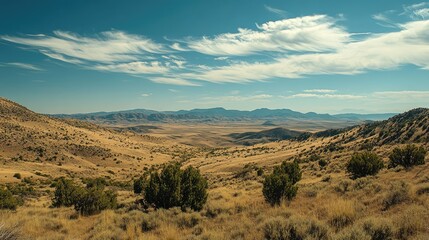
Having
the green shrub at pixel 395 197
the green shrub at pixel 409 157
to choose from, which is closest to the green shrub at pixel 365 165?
the green shrub at pixel 409 157

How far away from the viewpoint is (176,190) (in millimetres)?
15727

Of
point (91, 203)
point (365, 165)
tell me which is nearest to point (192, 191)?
point (91, 203)

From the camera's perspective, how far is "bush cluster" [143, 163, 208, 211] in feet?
51.3

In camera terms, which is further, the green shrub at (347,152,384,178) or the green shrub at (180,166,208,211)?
the green shrub at (347,152,384,178)

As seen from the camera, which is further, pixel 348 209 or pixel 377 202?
pixel 377 202

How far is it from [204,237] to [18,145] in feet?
267

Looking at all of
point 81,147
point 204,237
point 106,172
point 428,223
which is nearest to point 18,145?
point 81,147

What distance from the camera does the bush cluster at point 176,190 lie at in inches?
615

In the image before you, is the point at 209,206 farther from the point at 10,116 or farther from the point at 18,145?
the point at 10,116

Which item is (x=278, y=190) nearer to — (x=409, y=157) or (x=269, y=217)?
(x=269, y=217)

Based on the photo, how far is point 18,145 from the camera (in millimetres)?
75688

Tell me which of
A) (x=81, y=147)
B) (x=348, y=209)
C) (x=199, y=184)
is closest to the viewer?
(x=348, y=209)

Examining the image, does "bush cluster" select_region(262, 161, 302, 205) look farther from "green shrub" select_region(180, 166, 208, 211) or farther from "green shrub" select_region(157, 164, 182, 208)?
"green shrub" select_region(157, 164, 182, 208)

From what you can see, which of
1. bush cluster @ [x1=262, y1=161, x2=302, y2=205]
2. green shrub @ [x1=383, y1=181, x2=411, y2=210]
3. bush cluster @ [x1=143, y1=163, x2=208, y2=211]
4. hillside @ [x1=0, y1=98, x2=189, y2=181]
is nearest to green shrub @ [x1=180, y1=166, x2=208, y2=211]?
bush cluster @ [x1=143, y1=163, x2=208, y2=211]
